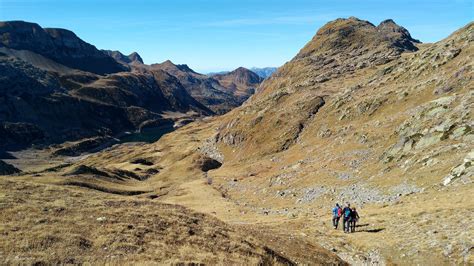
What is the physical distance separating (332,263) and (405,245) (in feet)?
20.6

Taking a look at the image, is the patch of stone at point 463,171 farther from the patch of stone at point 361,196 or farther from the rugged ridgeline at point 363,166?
the patch of stone at point 361,196

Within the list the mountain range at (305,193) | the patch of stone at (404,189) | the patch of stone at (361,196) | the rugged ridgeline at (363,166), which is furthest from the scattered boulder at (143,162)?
the patch of stone at (404,189)

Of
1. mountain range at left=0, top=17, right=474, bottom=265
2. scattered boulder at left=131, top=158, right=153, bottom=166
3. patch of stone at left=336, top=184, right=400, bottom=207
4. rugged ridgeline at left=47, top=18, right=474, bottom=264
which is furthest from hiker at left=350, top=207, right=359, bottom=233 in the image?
scattered boulder at left=131, top=158, right=153, bottom=166

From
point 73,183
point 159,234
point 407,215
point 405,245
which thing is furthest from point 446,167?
point 73,183

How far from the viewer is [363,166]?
60.9 meters

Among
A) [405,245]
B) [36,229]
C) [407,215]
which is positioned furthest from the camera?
[407,215]

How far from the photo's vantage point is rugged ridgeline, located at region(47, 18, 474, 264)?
3194 centimetres

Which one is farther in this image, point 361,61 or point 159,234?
point 361,61

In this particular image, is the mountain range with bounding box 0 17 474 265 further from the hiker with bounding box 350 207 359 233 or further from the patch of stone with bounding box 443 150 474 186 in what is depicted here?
the hiker with bounding box 350 207 359 233

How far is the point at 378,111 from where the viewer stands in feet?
285

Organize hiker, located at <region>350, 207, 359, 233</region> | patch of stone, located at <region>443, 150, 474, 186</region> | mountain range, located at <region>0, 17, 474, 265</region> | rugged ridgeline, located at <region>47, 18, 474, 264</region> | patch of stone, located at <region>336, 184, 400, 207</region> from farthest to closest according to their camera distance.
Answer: patch of stone, located at <region>336, 184, 400, 207</region>
patch of stone, located at <region>443, 150, 474, 186</region>
hiker, located at <region>350, 207, 359, 233</region>
rugged ridgeline, located at <region>47, 18, 474, 264</region>
mountain range, located at <region>0, 17, 474, 265</region>

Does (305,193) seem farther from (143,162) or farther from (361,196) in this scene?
(143,162)

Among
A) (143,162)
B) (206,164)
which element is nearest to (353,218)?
(206,164)

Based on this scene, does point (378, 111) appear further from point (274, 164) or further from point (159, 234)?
point (159, 234)
